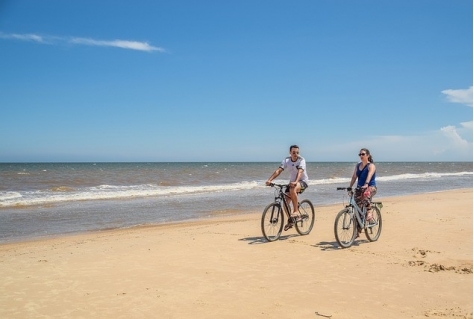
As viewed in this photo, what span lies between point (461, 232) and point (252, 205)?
382 inches

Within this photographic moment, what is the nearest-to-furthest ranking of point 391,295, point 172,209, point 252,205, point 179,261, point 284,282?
point 391,295 → point 284,282 → point 179,261 → point 172,209 → point 252,205

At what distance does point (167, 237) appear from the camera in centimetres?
995

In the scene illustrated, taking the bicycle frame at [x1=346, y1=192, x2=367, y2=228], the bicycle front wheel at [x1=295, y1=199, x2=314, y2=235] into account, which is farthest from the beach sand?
the bicycle frame at [x1=346, y1=192, x2=367, y2=228]

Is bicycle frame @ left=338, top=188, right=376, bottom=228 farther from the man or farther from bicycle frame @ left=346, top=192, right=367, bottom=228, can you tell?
the man

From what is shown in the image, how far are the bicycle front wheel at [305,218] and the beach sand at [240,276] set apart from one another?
0.20m

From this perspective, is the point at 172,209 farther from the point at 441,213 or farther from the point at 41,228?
the point at 441,213

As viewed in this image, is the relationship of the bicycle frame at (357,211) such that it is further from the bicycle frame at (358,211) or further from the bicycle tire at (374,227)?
the bicycle tire at (374,227)

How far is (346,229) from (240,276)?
120 inches

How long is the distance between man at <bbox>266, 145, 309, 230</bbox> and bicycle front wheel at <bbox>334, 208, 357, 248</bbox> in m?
1.16

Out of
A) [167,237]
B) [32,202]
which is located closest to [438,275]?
[167,237]

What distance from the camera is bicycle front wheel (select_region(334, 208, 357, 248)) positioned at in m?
8.43

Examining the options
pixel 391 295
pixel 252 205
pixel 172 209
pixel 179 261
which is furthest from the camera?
pixel 252 205

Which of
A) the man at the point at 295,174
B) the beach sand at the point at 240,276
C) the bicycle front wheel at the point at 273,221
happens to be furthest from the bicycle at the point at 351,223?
the bicycle front wheel at the point at 273,221

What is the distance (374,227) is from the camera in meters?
9.40
